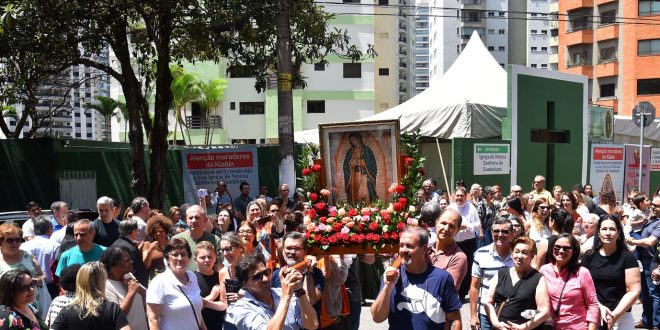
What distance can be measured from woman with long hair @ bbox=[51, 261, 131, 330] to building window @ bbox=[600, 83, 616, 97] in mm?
54253

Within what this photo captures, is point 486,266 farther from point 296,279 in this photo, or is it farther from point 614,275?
point 296,279

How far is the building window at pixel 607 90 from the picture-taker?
5481cm

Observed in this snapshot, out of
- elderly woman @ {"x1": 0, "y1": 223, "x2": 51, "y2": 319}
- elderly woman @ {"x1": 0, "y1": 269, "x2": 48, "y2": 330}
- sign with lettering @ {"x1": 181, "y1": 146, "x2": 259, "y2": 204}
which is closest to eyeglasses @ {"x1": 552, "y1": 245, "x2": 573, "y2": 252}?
elderly woman @ {"x1": 0, "y1": 269, "x2": 48, "y2": 330}

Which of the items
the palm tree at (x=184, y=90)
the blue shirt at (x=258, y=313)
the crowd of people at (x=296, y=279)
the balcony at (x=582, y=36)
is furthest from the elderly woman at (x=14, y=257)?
the balcony at (x=582, y=36)

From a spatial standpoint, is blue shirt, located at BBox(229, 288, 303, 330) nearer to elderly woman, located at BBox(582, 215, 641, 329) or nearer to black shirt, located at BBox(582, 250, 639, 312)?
elderly woman, located at BBox(582, 215, 641, 329)

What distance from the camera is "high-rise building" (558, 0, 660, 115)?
51625mm

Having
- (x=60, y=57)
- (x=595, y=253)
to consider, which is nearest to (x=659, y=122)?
(x=60, y=57)

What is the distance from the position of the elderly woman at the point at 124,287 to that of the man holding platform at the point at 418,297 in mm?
1940

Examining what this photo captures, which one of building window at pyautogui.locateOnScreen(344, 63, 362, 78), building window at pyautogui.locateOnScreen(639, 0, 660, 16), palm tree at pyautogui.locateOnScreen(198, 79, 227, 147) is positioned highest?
building window at pyautogui.locateOnScreen(639, 0, 660, 16)

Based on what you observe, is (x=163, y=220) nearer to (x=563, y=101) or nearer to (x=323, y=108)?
(x=563, y=101)

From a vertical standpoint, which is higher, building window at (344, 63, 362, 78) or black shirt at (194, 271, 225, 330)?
building window at (344, 63, 362, 78)

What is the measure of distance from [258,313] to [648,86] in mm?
52181

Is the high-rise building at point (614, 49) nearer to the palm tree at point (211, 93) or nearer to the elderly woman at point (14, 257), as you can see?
the palm tree at point (211, 93)

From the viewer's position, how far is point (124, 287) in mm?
6027
